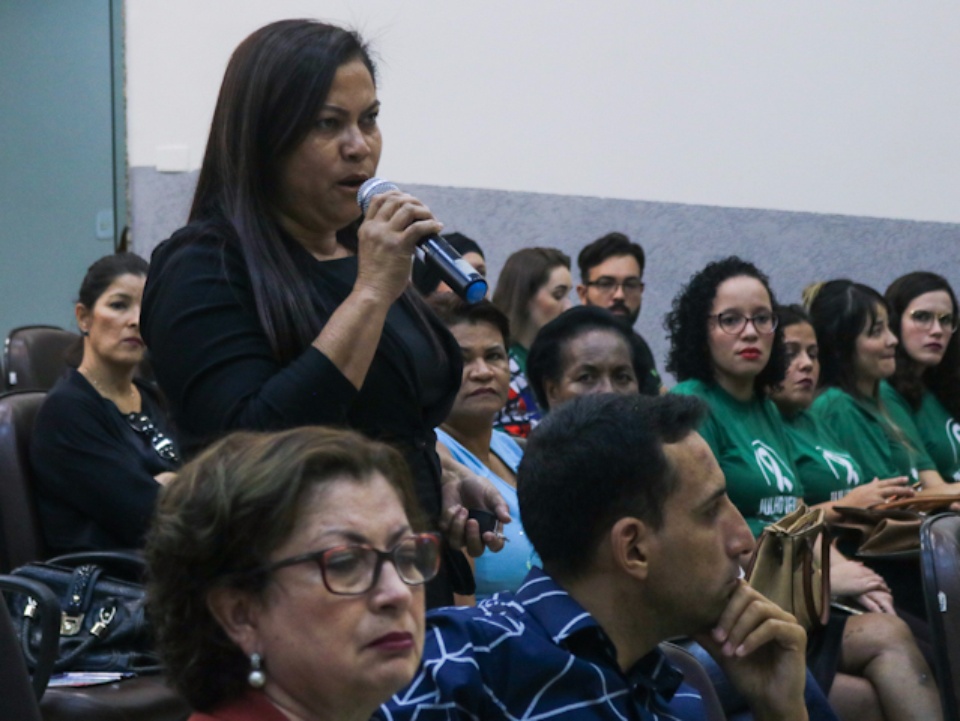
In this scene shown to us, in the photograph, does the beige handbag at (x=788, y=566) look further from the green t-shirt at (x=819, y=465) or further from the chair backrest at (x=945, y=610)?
the green t-shirt at (x=819, y=465)

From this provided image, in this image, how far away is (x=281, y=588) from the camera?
1061mm

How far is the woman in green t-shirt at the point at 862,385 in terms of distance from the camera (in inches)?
154

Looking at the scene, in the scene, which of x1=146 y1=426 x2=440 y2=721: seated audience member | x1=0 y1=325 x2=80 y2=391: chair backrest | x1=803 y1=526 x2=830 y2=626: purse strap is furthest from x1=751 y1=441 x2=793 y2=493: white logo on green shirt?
x1=146 y1=426 x2=440 y2=721: seated audience member

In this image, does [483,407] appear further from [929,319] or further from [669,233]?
[669,233]

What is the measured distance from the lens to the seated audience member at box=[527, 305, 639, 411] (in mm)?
2969

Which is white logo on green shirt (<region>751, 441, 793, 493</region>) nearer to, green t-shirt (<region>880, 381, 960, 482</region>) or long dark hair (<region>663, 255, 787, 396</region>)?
long dark hair (<region>663, 255, 787, 396</region>)

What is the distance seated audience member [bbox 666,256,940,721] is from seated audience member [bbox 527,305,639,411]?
0.24 metres

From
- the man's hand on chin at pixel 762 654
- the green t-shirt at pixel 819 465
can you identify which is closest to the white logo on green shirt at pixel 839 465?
the green t-shirt at pixel 819 465

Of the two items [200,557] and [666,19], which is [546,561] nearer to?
[200,557]

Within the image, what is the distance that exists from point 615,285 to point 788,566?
2.25m

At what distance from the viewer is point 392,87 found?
17.0ft

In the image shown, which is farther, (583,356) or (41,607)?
(583,356)

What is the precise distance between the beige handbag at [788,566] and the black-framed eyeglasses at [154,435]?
1.43m

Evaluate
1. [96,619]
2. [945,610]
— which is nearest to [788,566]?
[945,610]
